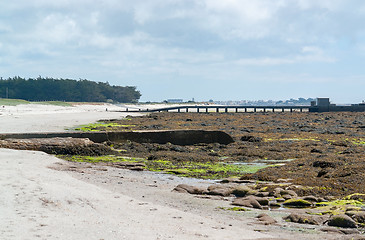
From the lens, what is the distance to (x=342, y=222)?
8.40 m

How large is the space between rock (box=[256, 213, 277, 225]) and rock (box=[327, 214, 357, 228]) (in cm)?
100

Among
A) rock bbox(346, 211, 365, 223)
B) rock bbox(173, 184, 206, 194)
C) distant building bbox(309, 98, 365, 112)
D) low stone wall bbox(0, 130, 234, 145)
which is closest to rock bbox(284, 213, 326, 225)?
rock bbox(346, 211, 365, 223)

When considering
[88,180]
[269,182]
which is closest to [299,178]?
[269,182]

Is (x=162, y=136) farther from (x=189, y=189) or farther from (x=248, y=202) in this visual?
(x=248, y=202)

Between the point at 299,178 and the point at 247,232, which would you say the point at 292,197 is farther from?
the point at 247,232

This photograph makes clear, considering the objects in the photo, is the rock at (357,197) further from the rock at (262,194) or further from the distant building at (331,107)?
the distant building at (331,107)

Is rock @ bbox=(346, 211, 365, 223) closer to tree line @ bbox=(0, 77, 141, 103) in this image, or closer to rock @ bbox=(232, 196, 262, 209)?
rock @ bbox=(232, 196, 262, 209)

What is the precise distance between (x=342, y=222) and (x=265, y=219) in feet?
4.38

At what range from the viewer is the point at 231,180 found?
1346cm

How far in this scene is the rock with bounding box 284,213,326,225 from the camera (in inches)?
341

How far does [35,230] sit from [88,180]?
5806mm

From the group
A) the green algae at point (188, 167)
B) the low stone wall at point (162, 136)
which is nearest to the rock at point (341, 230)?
the green algae at point (188, 167)

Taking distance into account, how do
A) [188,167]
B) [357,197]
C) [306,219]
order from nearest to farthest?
[306,219] < [357,197] < [188,167]

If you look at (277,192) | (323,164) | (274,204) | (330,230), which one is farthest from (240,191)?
(323,164)
